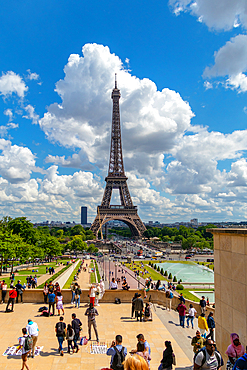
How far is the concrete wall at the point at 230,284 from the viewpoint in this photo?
8586 mm

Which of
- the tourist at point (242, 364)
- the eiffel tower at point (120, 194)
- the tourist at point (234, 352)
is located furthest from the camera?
the eiffel tower at point (120, 194)

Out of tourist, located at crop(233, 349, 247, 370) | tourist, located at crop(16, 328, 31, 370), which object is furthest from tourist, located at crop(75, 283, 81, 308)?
tourist, located at crop(233, 349, 247, 370)

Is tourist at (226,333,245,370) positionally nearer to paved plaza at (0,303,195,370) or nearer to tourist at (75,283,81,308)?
paved plaza at (0,303,195,370)

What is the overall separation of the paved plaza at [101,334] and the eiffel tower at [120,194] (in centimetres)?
8859

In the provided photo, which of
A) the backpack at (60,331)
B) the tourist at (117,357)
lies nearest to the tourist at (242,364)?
the tourist at (117,357)

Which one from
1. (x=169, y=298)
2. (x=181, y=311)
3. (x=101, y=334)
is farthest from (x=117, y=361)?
(x=169, y=298)

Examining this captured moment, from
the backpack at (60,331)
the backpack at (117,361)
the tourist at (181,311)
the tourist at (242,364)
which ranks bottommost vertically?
the tourist at (181,311)

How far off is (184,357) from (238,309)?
329 centimetres

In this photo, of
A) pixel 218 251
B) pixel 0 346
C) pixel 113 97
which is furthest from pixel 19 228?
pixel 113 97

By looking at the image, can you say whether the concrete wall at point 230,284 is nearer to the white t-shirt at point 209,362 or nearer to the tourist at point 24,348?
the white t-shirt at point 209,362

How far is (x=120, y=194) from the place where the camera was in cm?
11319

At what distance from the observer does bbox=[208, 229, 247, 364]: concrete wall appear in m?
8.59

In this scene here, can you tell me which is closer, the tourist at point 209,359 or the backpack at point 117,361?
the tourist at point 209,359

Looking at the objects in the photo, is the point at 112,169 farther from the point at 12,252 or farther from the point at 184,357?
the point at 184,357
